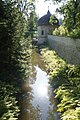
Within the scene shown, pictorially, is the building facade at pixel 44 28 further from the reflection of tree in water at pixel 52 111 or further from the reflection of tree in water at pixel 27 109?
the reflection of tree in water at pixel 52 111

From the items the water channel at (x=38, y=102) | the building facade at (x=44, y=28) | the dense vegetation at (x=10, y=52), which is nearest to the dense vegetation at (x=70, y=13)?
the water channel at (x=38, y=102)

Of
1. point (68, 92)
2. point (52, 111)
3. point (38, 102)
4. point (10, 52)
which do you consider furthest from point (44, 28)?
point (68, 92)

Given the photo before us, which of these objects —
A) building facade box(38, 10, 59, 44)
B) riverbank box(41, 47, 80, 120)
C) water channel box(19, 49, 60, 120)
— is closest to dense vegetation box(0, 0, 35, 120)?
water channel box(19, 49, 60, 120)

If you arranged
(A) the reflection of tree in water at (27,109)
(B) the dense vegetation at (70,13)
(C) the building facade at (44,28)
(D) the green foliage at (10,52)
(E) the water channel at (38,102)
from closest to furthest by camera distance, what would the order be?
1. (A) the reflection of tree in water at (27,109)
2. (E) the water channel at (38,102)
3. (D) the green foliage at (10,52)
4. (B) the dense vegetation at (70,13)
5. (C) the building facade at (44,28)

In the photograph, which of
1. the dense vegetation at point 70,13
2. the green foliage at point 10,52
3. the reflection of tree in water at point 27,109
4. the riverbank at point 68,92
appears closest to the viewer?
the riverbank at point 68,92

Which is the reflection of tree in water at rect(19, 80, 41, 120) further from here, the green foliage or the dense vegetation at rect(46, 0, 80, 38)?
the dense vegetation at rect(46, 0, 80, 38)

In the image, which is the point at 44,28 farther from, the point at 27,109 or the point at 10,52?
the point at 27,109

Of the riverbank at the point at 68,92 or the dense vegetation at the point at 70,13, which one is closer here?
the riverbank at the point at 68,92

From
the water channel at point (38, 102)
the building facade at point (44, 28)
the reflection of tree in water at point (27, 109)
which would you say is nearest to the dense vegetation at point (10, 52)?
the reflection of tree in water at point (27, 109)

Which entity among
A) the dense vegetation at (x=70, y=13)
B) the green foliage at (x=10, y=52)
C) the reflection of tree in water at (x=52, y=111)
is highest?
the dense vegetation at (x=70, y=13)

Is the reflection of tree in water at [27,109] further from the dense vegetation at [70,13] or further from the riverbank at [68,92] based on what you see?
the dense vegetation at [70,13]

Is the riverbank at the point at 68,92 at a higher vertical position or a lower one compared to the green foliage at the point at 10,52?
lower

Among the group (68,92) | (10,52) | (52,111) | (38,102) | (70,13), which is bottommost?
(52,111)

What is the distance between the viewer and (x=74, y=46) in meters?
23.9
